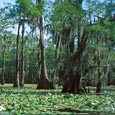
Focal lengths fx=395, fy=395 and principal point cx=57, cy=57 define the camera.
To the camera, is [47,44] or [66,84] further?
[47,44]

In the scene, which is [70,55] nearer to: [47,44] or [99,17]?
[99,17]

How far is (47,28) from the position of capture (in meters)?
31.9

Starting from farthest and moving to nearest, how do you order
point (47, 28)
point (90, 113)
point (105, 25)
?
1. point (47, 28)
2. point (105, 25)
3. point (90, 113)

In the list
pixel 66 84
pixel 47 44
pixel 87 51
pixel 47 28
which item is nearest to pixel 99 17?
pixel 87 51

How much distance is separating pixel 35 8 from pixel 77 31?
124 inches

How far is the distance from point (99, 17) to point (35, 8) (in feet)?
14.5

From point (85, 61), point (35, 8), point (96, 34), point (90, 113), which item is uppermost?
point (35, 8)

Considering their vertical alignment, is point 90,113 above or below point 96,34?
below

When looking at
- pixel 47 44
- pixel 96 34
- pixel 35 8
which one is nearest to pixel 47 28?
pixel 35 8

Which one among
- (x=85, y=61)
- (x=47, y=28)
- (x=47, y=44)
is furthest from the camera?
(x=47, y=44)

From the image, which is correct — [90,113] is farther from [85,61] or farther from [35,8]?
[35,8]

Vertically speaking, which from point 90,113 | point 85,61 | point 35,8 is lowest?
point 90,113

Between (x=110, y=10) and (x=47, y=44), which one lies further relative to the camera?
(x=47, y=44)

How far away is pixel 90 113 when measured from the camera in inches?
403
